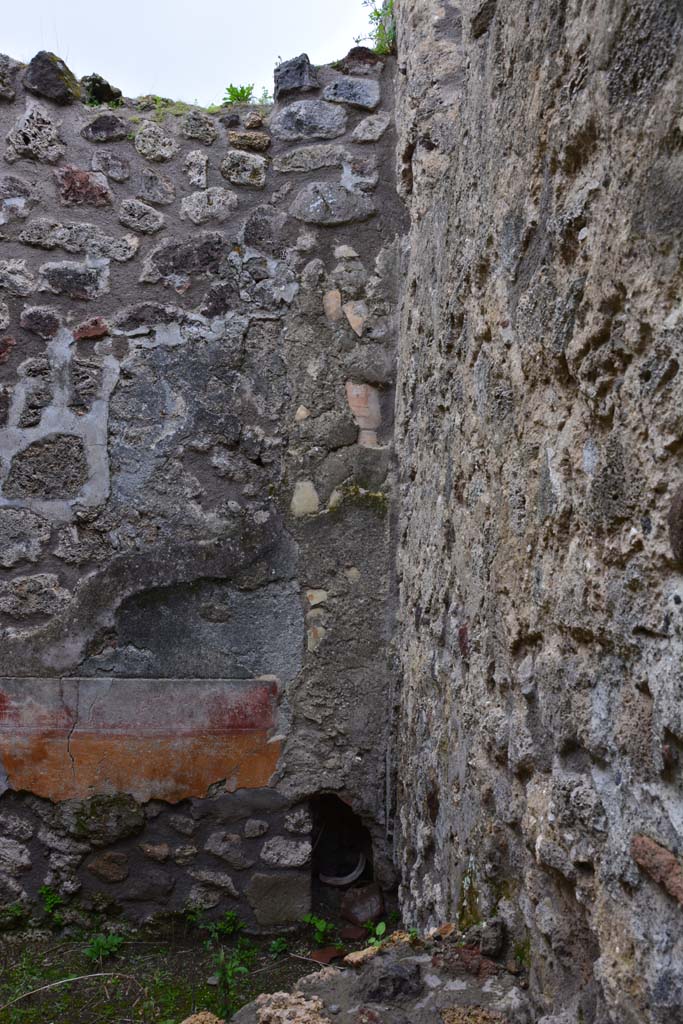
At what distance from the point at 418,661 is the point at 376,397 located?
1001 millimetres

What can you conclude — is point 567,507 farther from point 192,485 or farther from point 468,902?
point 192,485

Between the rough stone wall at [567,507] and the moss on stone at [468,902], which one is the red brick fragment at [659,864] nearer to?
the rough stone wall at [567,507]

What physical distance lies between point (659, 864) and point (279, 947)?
2.21 meters

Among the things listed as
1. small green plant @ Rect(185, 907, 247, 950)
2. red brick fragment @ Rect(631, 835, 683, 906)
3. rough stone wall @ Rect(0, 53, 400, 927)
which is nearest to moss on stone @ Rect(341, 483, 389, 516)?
rough stone wall @ Rect(0, 53, 400, 927)

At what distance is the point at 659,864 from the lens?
859 millimetres

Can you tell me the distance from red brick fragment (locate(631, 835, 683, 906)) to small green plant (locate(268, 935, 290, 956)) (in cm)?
214

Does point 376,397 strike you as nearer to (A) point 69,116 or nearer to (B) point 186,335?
(B) point 186,335

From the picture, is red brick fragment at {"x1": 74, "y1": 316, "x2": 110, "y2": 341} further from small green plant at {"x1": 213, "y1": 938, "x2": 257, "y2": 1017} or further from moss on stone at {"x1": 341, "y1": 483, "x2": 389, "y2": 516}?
small green plant at {"x1": 213, "y1": 938, "x2": 257, "y2": 1017}

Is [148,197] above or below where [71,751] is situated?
above

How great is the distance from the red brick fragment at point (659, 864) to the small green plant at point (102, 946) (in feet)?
7.45

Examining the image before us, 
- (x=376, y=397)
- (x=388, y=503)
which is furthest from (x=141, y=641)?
(x=376, y=397)

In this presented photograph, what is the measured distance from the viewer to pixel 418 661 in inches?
93.9

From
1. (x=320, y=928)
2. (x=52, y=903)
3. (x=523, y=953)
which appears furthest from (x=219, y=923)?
(x=523, y=953)

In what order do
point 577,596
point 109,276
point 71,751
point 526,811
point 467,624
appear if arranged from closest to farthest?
point 577,596, point 526,811, point 467,624, point 71,751, point 109,276
